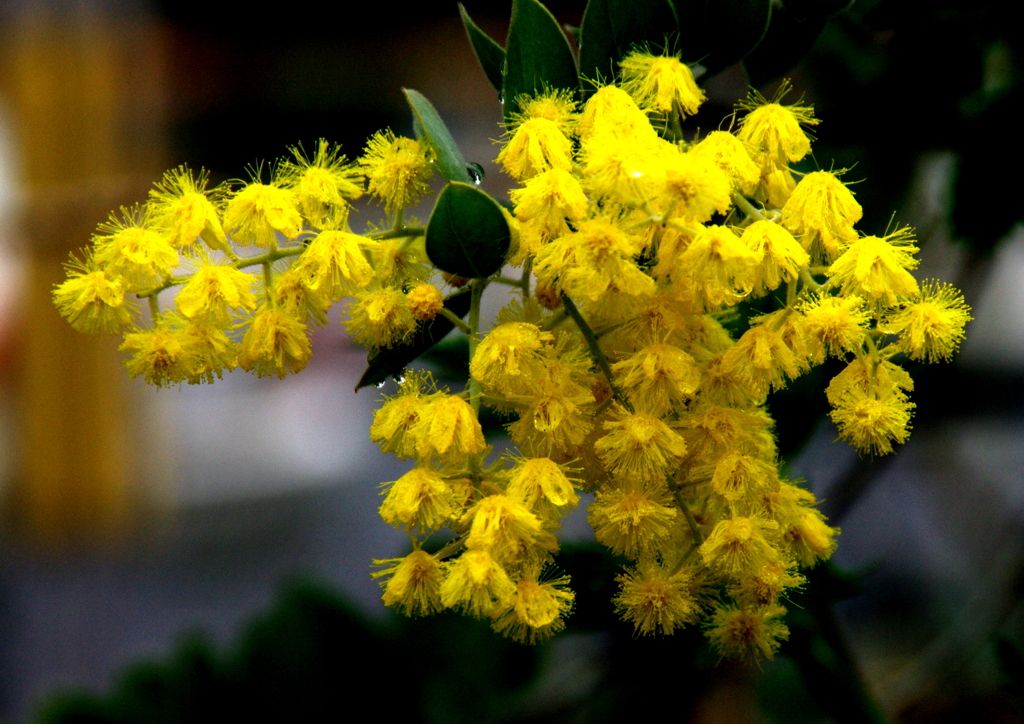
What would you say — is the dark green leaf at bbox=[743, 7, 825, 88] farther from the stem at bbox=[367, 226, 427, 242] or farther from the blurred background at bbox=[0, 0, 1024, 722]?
the stem at bbox=[367, 226, 427, 242]

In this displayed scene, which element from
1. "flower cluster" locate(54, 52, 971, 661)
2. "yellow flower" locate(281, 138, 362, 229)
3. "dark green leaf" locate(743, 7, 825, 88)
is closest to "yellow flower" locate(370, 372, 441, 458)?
"flower cluster" locate(54, 52, 971, 661)

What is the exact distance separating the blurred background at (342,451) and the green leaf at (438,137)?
0.08 m

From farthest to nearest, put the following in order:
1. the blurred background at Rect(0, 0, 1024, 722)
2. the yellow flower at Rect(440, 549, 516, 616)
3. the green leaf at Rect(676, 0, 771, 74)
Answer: the blurred background at Rect(0, 0, 1024, 722)
the green leaf at Rect(676, 0, 771, 74)
the yellow flower at Rect(440, 549, 516, 616)

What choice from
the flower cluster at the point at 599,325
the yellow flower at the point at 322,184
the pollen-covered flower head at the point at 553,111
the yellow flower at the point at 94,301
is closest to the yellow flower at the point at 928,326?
the flower cluster at the point at 599,325

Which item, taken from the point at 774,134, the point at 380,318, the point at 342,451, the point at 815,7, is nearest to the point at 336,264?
the point at 380,318

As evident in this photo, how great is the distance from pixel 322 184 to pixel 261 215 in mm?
39

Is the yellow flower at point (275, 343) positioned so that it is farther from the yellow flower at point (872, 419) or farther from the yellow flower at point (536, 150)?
the yellow flower at point (872, 419)

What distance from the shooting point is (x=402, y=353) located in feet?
1.67

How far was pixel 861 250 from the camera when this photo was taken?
0.45m

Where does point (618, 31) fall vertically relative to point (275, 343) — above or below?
above

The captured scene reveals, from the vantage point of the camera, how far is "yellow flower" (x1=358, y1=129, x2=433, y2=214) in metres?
0.48

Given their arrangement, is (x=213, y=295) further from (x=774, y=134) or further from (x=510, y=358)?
(x=774, y=134)

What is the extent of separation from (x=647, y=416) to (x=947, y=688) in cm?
77

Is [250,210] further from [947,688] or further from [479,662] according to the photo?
[947,688]
